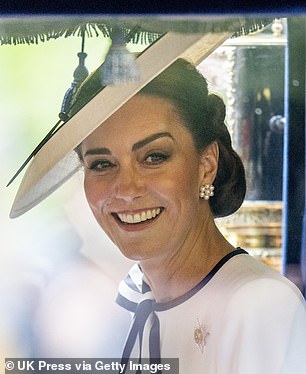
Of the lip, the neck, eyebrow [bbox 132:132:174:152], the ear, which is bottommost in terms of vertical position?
the neck

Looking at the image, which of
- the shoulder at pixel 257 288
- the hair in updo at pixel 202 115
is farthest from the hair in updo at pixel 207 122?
the shoulder at pixel 257 288

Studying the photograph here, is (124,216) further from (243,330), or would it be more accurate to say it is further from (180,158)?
(243,330)

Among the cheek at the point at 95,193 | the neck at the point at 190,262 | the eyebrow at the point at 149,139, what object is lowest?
the neck at the point at 190,262

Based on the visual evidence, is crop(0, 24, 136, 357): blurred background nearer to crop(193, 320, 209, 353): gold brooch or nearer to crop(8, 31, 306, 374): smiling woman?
crop(8, 31, 306, 374): smiling woman

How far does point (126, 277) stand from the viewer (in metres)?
1.48

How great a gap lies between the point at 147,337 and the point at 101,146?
344mm

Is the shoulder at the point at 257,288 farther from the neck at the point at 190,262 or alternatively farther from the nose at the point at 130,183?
the nose at the point at 130,183

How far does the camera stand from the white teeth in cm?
146

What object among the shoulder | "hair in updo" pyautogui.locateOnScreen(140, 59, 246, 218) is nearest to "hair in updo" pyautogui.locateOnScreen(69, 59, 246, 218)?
"hair in updo" pyautogui.locateOnScreen(140, 59, 246, 218)

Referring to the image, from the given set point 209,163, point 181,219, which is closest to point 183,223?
point 181,219

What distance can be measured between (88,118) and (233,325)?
1.41ft

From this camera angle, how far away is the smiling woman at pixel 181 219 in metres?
1.43

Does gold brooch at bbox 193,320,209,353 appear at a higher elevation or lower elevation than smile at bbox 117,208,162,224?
lower

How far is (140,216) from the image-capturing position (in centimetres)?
146
